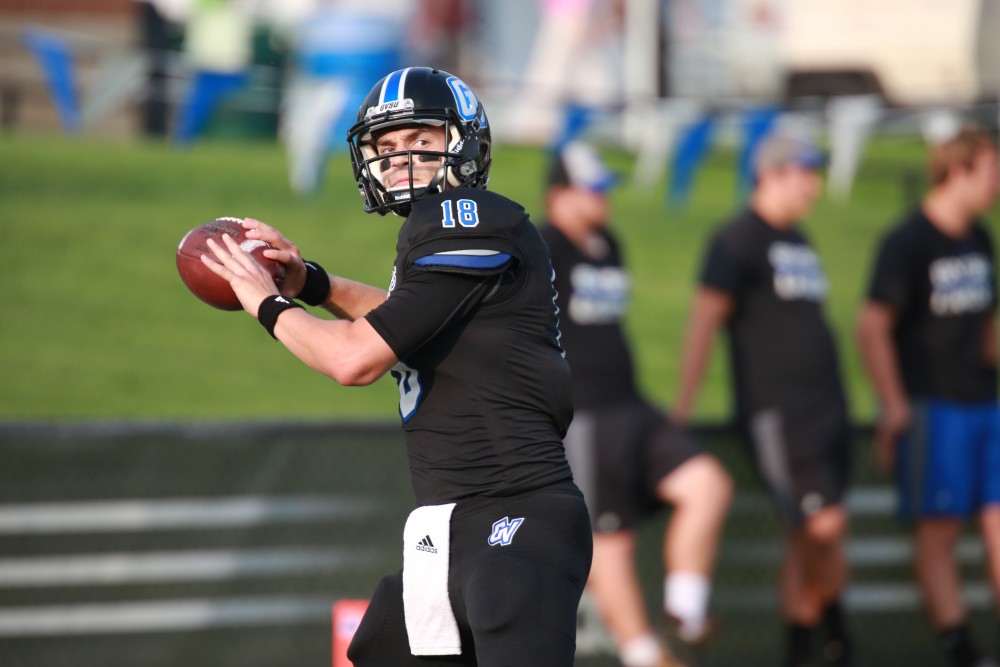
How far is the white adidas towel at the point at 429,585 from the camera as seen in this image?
3.22 meters

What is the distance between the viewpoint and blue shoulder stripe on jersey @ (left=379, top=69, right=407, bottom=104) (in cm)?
333

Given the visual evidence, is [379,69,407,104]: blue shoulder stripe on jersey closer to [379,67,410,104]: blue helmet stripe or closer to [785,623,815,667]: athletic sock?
[379,67,410,104]: blue helmet stripe

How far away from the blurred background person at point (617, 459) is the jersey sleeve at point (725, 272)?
0.43m

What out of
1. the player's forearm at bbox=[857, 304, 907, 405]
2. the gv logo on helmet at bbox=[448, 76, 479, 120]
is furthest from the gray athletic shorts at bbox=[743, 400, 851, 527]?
the gv logo on helmet at bbox=[448, 76, 479, 120]

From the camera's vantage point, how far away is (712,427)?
6621mm

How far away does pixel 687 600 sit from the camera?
5.94 meters

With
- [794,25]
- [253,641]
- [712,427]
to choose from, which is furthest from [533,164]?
[253,641]

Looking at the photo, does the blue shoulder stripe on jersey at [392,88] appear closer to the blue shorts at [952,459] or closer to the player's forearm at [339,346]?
the player's forearm at [339,346]

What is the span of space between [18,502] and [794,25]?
11346 millimetres

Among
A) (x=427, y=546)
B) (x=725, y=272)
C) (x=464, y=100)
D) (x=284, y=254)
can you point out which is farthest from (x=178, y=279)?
(x=427, y=546)

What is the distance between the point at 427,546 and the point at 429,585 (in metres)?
0.09

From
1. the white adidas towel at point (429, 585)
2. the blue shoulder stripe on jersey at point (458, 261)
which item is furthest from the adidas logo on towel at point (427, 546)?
A: the blue shoulder stripe on jersey at point (458, 261)

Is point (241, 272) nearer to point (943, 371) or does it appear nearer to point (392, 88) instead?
point (392, 88)

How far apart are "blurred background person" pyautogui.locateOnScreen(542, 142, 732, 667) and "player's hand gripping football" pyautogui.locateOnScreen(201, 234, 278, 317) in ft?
9.27
